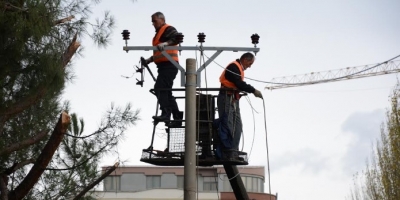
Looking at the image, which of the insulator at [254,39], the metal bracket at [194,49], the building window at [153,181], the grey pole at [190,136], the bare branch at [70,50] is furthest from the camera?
the building window at [153,181]

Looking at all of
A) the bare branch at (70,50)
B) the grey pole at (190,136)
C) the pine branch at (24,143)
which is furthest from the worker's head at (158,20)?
the pine branch at (24,143)

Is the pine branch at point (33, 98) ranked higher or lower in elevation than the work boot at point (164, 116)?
higher

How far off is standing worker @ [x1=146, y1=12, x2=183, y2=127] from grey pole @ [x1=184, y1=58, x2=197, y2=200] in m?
1.66

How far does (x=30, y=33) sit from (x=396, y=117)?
31.5 meters

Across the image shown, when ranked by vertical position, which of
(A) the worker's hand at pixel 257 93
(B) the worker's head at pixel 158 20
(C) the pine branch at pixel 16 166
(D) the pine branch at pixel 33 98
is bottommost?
(C) the pine branch at pixel 16 166

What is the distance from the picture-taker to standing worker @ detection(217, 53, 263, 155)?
13.3 metres

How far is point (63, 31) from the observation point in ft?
46.6

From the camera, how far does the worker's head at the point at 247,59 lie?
44.3 ft

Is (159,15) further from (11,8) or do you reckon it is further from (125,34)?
(11,8)

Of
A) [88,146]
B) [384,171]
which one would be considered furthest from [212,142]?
[384,171]

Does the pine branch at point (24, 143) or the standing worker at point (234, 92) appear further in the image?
the pine branch at point (24, 143)

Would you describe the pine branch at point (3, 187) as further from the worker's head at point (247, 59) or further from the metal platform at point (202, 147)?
the worker's head at point (247, 59)

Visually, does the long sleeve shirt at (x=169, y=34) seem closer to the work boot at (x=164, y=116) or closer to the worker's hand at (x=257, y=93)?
the work boot at (x=164, y=116)

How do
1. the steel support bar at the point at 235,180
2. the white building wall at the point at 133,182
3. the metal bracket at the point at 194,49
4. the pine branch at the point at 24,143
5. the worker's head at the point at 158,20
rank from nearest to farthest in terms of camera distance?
the metal bracket at the point at 194,49 < the worker's head at the point at 158,20 < the steel support bar at the point at 235,180 < the pine branch at the point at 24,143 < the white building wall at the point at 133,182
